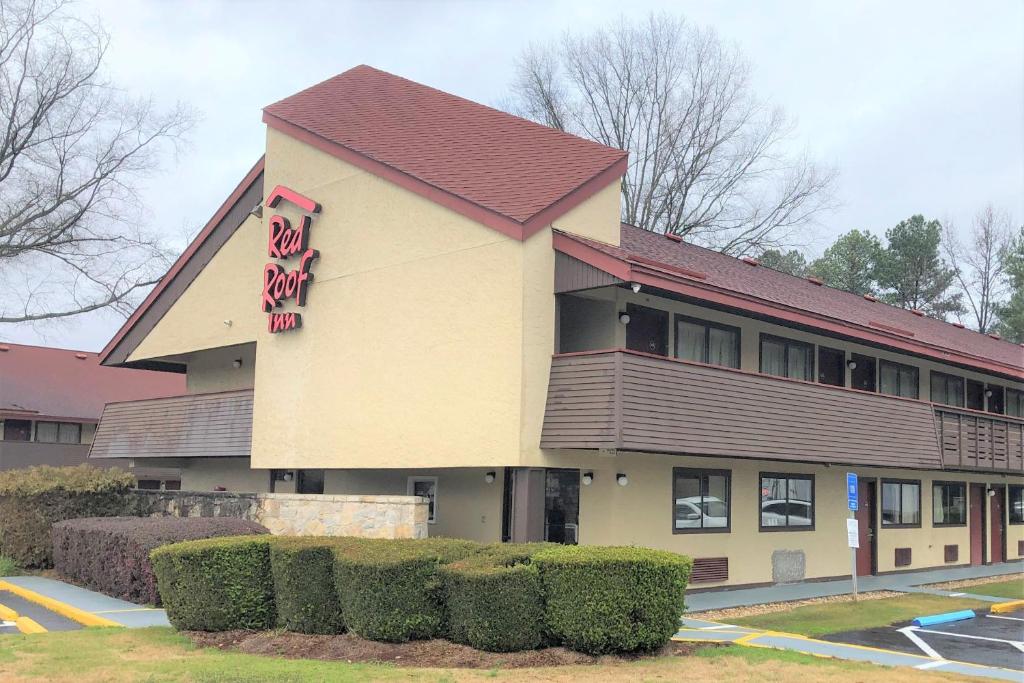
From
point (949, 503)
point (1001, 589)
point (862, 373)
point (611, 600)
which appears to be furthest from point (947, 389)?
point (611, 600)

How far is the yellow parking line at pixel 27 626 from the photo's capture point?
1424cm

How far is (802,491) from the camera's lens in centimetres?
2191

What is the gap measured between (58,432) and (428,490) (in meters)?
24.5

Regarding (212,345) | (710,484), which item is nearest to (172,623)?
(710,484)

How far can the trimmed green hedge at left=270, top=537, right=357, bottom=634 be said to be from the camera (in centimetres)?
1266

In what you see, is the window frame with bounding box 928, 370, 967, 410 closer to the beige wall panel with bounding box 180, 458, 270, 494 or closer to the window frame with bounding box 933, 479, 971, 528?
the window frame with bounding box 933, 479, 971, 528

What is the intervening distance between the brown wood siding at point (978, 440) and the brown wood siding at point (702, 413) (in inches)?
111

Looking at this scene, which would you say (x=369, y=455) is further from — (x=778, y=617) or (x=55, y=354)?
(x=55, y=354)

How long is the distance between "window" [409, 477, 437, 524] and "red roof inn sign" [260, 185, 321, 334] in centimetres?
416

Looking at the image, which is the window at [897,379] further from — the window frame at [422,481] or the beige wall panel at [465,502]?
the window frame at [422,481]

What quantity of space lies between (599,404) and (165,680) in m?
7.98

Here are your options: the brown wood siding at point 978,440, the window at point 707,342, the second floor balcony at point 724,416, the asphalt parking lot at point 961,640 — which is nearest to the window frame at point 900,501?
the brown wood siding at point 978,440

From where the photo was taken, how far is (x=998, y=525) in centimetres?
3002

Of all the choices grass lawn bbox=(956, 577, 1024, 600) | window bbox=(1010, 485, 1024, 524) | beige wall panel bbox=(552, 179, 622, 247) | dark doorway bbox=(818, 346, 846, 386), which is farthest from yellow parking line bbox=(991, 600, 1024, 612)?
window bbox=(1010, 485, 1024, 524)
